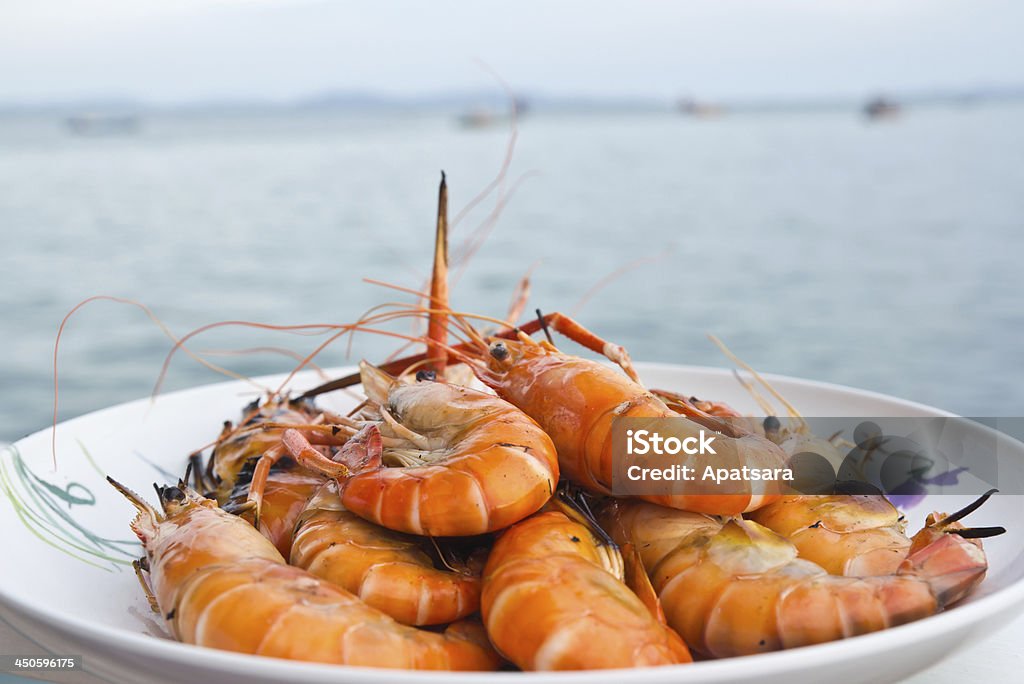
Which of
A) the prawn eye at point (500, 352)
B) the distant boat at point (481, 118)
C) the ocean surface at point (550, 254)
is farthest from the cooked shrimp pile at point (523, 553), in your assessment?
the distant boat at point (481, 118)

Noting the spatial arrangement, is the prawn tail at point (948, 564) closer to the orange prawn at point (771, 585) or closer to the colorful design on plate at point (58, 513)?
the orange prawn at point (771, 585)

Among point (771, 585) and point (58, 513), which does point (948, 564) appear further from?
point (58, 513)

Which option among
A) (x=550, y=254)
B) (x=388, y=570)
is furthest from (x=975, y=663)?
(x=550, y=254)

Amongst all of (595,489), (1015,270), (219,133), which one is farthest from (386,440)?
(219,133)

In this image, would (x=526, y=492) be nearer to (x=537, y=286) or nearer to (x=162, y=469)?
(x=162, y=469)

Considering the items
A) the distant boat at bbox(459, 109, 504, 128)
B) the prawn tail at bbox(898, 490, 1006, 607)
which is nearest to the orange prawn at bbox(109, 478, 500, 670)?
the prawn tail at bbox(898, 490, 1006, 607)

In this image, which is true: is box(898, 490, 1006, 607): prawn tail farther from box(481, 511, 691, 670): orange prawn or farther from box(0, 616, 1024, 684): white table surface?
box(481, 511, 691, 670): orange prawn
